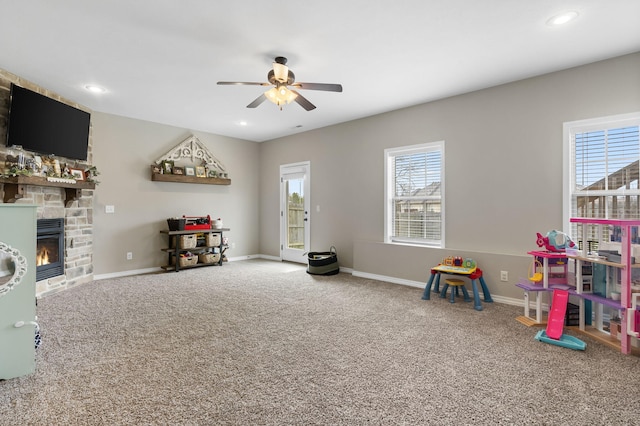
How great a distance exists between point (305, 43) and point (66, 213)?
410cm

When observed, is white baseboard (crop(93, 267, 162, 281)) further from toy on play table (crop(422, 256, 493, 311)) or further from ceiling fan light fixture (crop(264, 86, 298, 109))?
toy on play table (crop(422, 256, 493, 311))

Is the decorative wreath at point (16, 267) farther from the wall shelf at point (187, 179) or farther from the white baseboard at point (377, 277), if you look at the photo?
the wall shelf at point (187, 179)

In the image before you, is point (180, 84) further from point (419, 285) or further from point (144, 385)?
point (419, 285)

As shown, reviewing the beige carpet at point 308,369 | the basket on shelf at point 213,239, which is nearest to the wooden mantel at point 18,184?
the beige carpet at point 308,369

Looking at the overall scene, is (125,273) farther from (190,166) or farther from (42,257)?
(190,166)

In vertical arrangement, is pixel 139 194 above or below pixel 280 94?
below

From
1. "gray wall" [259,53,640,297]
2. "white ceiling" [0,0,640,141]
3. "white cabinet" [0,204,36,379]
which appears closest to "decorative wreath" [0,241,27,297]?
"white cabinet" [0,204,36,379]

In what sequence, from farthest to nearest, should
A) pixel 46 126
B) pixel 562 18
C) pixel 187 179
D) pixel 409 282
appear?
pixel 187 179 → pixel 409 282 → pixel 46 126 → pixel 562 18

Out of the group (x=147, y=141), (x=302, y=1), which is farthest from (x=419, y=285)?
(x=147, y=141)

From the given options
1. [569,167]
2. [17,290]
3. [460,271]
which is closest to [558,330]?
[460,271]

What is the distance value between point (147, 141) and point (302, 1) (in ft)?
14.2

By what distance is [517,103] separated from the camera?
3783 millimetres

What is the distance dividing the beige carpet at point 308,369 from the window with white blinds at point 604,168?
56.6 inches

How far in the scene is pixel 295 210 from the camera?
6.59m
